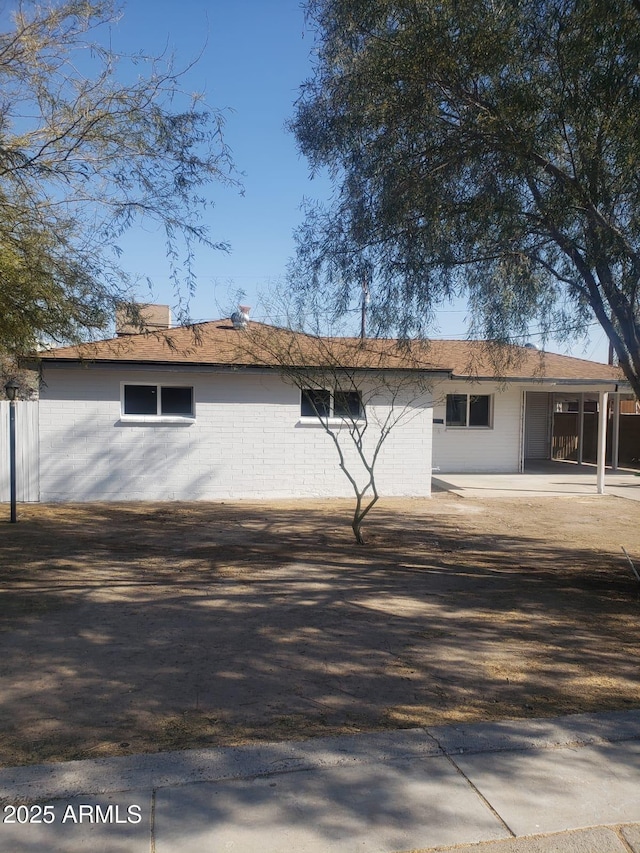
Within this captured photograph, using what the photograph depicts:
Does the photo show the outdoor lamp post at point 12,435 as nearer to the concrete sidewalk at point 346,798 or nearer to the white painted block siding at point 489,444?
the concrete sidewalk at point 346,798

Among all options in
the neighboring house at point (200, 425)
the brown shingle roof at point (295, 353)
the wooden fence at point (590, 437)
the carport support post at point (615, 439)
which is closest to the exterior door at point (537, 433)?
the wooden fence at point (590, 437)

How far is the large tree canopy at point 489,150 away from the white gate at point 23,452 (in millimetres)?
7974

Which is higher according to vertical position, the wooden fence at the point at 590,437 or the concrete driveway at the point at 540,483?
the wooden fence at the point at 590,437

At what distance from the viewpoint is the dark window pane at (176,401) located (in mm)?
14977

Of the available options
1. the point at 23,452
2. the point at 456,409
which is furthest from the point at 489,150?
the point at 456,409

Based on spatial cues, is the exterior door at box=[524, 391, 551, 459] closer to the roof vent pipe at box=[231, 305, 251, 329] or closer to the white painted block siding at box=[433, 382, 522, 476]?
the white painted block siding at box=[433, 382, 522, 476]

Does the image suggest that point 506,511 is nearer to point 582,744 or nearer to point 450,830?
point 582,744

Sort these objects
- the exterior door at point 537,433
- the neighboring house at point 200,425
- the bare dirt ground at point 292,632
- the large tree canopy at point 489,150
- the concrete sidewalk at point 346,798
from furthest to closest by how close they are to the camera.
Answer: the exterior door at point 537,433
the neighboring house at point 200,425
the large tree canopy at point 489,150
the bare dirt ground at point 292,632
the concrete sidewalk at point 346,798

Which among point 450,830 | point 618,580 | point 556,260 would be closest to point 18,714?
point 450,830

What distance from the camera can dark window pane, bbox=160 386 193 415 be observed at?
14977mm

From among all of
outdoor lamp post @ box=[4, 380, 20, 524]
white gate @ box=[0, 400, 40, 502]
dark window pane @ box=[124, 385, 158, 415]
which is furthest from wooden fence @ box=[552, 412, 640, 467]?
outdoor lamp post @ box=[4, 380, 20, 524]

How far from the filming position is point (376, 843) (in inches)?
122

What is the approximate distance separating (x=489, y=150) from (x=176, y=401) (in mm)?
9287

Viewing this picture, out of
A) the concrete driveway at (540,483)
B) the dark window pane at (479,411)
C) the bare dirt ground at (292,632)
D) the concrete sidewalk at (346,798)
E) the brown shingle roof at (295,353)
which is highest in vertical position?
the brown shingle roof at (295,353)
